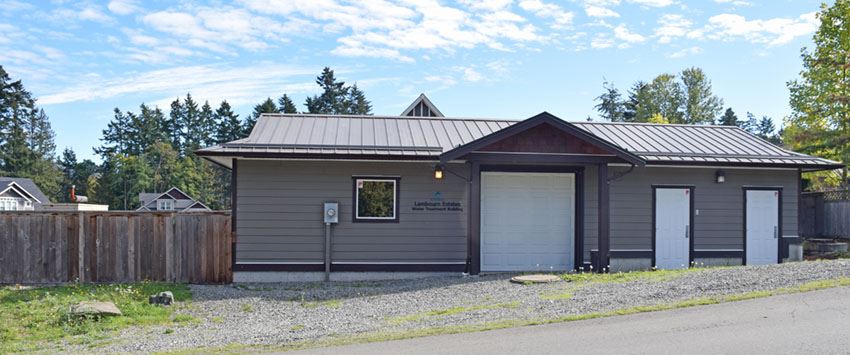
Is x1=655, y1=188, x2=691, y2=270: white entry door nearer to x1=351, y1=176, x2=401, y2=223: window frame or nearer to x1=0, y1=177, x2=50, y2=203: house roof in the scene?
x1=351, y1=176, x2=401, y2=223: window frame

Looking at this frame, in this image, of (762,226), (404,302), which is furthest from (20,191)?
(762,226)

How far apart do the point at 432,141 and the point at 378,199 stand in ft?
5.83

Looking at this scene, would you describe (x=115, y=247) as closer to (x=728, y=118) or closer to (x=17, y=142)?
(x=17, y=142)

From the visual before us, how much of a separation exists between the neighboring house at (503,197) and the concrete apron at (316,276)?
123mm

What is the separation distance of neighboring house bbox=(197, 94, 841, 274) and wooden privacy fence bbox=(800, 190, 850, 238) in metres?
6.11

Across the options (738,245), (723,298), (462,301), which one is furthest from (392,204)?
(738,245)

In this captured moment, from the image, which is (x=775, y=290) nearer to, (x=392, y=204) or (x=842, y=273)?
(x=842, y=273)

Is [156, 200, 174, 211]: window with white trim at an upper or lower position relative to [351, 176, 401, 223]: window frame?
lower

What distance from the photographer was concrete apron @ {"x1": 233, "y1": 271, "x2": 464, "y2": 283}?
1321 cm

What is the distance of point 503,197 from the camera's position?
46.6 feet

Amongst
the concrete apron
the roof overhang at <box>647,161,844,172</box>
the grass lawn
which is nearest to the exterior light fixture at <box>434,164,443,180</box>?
the concrete apron

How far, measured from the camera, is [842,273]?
10.2 metres

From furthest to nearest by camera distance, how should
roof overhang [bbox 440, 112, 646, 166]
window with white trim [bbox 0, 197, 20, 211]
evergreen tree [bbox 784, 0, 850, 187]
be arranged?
1. window with white trim [bbox 0, 197, 20, 211]
2. evergreen tree [bbox 784, 0, 850, 187]
3. roof overhang [bbox 440, 112, 646, 166]

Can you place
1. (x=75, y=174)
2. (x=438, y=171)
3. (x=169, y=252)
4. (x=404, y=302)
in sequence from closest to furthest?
1. (x=404, y=302)
2. (x=169, y=252)
3. (x=438, y=171)
4. (x=75, y=174)
